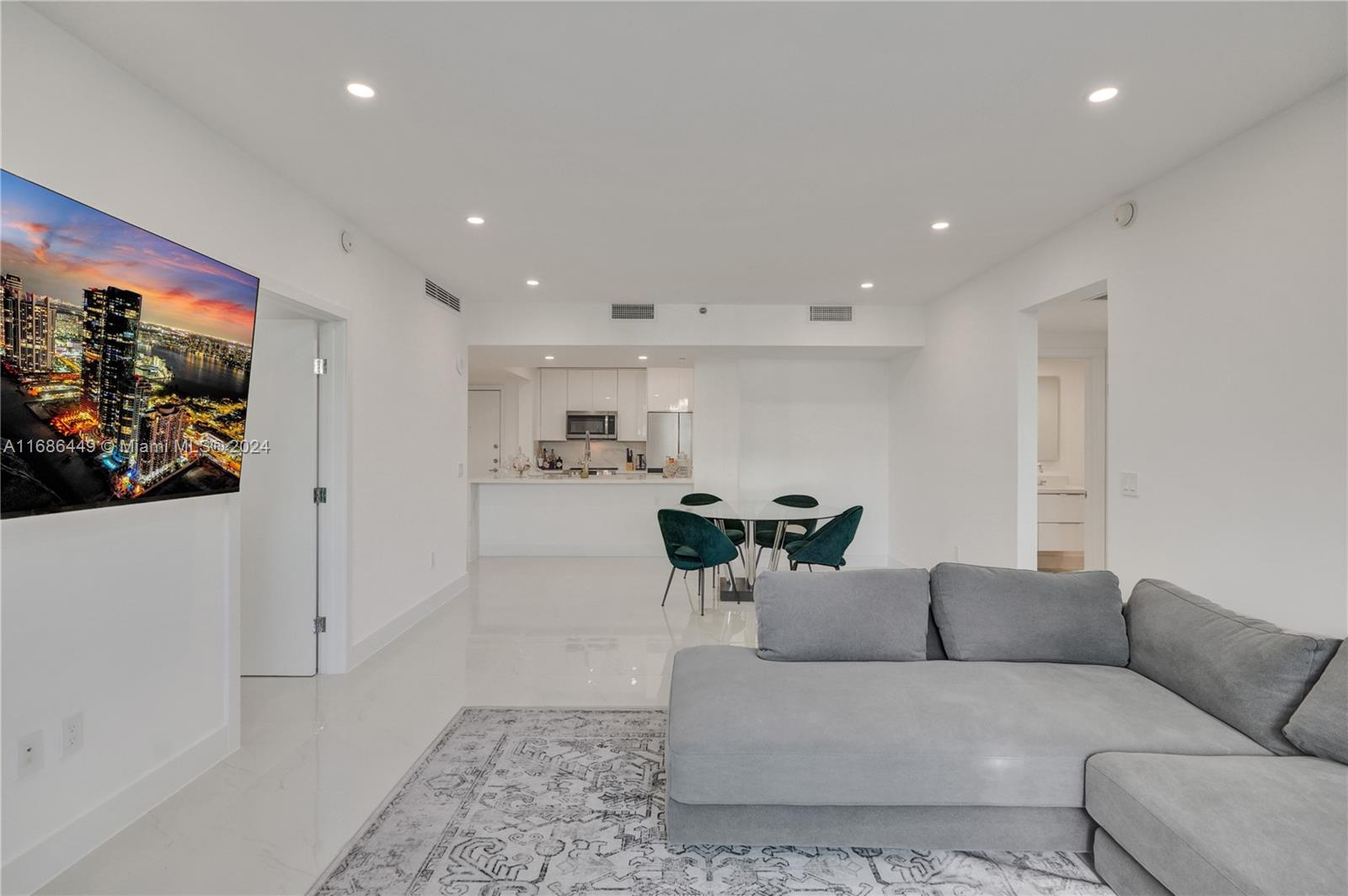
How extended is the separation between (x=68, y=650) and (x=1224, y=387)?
4.27 m

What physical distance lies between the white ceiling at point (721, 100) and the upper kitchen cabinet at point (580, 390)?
5.21 metres

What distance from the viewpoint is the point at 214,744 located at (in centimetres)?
259

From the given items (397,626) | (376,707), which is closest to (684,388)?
(397,626)

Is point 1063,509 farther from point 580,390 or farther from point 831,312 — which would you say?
point 580,390

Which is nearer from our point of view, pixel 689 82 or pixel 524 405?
pixel 689 82

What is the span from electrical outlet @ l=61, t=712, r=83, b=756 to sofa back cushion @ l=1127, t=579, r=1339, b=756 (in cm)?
366

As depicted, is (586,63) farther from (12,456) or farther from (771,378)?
(771,378)

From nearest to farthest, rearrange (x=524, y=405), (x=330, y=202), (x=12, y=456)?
1. (x=12, y=456)
2. (x=330, y=202)
3. (x=524, y=405)

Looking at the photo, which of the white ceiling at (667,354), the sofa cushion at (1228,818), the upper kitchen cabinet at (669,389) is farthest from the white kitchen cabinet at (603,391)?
the sofa cushion at (1228,818)

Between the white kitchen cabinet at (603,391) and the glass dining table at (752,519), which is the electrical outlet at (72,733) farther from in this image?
the white kitchen cabinet at (603,391)

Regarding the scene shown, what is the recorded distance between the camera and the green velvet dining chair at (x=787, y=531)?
5.50 m

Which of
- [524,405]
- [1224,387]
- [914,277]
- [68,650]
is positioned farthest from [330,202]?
[524,405]

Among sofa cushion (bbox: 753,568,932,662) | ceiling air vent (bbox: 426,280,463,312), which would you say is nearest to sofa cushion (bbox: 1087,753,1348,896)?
sofa cushion (bbox: 753,568,932,662)

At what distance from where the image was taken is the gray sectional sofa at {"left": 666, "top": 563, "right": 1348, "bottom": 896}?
5.23 ft
